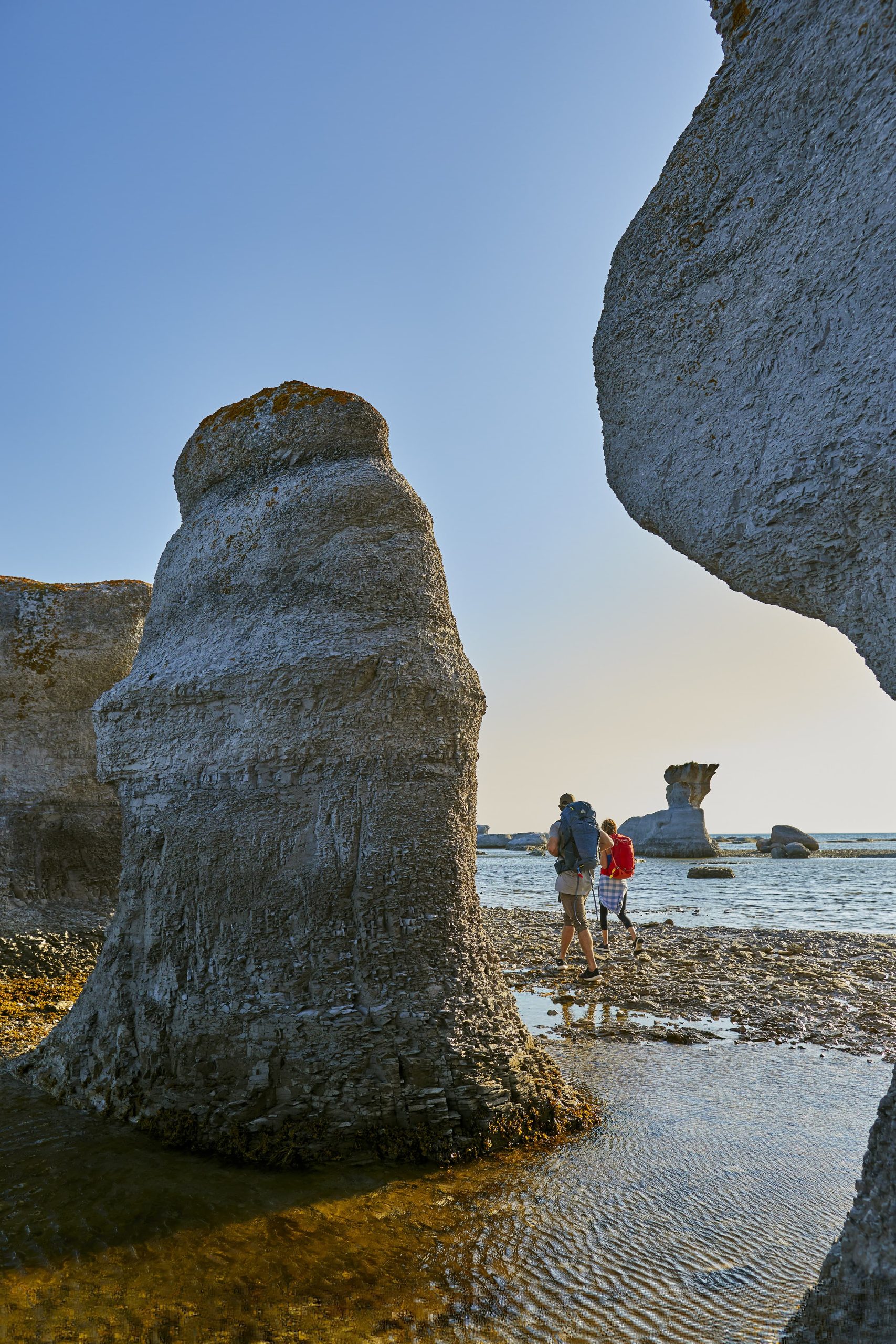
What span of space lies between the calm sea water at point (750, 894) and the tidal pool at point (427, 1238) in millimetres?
13020

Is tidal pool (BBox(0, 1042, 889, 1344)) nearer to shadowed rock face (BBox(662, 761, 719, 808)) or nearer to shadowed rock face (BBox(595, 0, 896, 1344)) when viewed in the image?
shadowed rock face (BBox(595, 0, 896, 1344))

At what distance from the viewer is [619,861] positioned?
1145cm

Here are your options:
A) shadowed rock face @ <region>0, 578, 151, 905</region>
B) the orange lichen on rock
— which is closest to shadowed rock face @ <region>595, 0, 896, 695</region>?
the orange lichen on rock

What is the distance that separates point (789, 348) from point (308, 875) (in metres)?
3.54

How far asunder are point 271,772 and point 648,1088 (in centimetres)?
346

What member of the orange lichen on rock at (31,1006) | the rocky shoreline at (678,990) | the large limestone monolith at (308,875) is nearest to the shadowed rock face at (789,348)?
the large limestone monolith at (308,875)

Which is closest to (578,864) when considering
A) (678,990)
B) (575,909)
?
(575,909)

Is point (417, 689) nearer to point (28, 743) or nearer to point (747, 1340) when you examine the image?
point (747, 1340)

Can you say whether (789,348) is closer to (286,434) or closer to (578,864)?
(286,434)

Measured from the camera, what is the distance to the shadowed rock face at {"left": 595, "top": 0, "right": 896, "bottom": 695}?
98.8 inches

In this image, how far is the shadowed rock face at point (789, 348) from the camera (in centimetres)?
244

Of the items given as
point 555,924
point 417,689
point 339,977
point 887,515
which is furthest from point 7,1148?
point 555,924

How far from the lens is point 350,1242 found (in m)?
3.48

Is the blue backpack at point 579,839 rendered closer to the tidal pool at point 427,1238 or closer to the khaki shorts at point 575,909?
the khaki shorts at point 575,909
